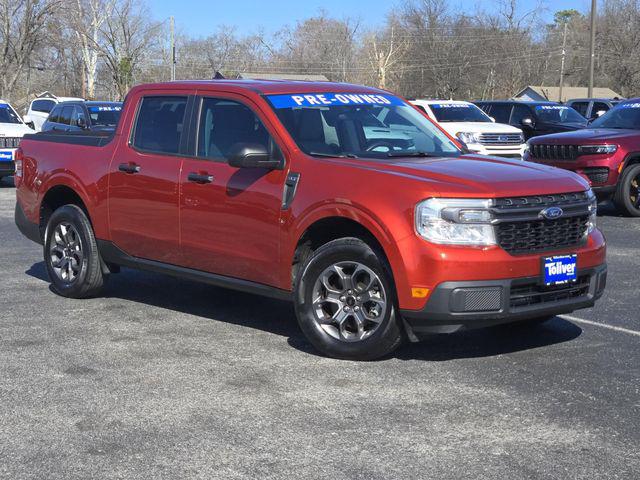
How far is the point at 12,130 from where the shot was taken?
20016 millimetres

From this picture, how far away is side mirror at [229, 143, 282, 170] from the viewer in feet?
21.8

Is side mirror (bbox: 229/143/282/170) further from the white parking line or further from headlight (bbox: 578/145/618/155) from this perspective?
headlight (bbox: 578/145/618/155)

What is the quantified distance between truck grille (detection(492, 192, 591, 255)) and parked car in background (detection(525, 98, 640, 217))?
28.0 ft

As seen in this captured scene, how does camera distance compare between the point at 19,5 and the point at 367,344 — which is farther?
the point at 19,5

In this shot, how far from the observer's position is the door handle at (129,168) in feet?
25.3

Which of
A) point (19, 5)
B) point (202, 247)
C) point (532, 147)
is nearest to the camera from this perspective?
point (202, 247)

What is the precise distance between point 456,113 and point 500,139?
1.40m

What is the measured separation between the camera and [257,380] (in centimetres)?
590

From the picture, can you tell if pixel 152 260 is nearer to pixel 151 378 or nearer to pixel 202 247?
pixel 202 247

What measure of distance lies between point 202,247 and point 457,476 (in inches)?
133

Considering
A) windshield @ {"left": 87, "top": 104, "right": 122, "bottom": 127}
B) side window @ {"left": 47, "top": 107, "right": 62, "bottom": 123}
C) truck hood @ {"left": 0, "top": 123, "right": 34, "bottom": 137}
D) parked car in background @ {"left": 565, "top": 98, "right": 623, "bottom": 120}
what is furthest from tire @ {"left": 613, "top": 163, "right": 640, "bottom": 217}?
parked car in background @ {"left": 565, "top": 98, "right": 623, "bottom": 120}

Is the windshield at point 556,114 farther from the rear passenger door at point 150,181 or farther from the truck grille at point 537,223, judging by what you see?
the truck grille at point 537,223

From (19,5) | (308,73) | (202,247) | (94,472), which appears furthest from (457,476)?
(308,73)


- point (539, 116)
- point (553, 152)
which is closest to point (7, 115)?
point (539, 116)
